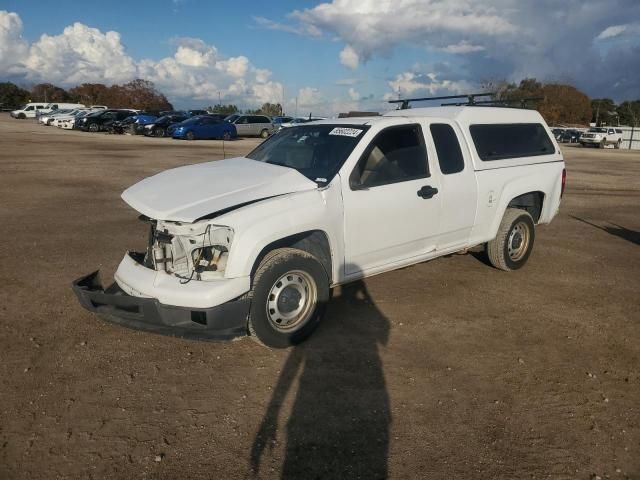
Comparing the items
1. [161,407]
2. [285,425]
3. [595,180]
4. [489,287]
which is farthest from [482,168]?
[595,180]

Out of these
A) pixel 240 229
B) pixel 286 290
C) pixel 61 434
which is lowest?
pixel 61 434

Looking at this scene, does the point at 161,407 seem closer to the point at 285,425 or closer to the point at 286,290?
the point at 285,425

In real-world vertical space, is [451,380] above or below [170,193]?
below

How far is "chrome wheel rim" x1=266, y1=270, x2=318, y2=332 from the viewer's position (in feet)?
13.9

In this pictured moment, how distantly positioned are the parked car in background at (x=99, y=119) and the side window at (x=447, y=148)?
3482cm

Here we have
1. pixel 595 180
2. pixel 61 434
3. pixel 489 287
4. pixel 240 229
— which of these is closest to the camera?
pixel 61 434

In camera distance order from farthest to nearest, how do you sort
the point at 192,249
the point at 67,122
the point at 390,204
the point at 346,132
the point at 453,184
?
the point at 67,122, the point at 453,184, the point at 346,132, the point at 390,204, the point at 192,249

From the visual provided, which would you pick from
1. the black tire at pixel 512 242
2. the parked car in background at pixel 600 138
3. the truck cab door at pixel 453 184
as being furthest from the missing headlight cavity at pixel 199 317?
the parked car in background at pixel 600 138

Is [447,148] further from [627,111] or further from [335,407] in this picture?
[627,111]

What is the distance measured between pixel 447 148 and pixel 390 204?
45.4 inches

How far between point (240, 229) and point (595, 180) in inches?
700

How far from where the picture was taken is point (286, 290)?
4.31 m

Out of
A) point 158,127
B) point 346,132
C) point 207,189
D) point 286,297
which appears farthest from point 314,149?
point 158,127

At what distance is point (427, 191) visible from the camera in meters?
5.15
